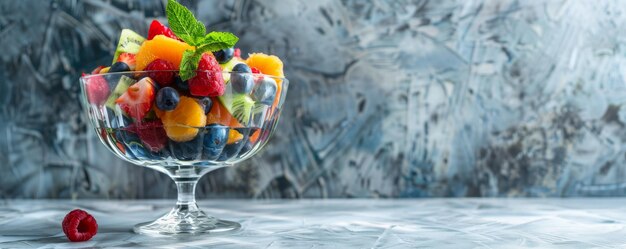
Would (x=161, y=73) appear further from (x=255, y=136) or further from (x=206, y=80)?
(x=255, y=136)

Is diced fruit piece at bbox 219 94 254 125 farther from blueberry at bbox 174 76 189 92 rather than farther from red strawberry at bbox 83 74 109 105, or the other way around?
red strawberry at bbox 83 74 109 105

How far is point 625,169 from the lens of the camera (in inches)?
59.9

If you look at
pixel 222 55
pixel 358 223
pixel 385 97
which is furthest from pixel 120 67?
pixel 385 97

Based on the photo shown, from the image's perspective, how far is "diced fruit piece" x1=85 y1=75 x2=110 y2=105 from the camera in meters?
0.88

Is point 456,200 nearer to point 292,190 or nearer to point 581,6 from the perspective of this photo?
point 292,190

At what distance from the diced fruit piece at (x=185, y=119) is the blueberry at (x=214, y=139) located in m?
0.01

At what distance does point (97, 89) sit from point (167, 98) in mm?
137

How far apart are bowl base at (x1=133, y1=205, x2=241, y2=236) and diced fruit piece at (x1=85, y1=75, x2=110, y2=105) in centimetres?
18

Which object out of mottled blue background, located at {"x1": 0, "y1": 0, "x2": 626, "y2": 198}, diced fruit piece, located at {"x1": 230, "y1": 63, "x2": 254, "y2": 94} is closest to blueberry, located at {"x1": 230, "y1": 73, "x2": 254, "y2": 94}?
diced fruit piece, located at {"x1": 230, "y1": 63, "x2": 254, "y2": 94}

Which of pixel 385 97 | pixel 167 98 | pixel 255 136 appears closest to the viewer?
pixel 167 98

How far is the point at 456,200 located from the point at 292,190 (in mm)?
358

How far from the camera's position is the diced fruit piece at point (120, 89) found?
2.80 feet

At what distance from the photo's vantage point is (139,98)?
833 millimetres

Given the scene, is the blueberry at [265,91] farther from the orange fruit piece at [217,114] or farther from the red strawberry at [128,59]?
the red strawberry at [128,59]
